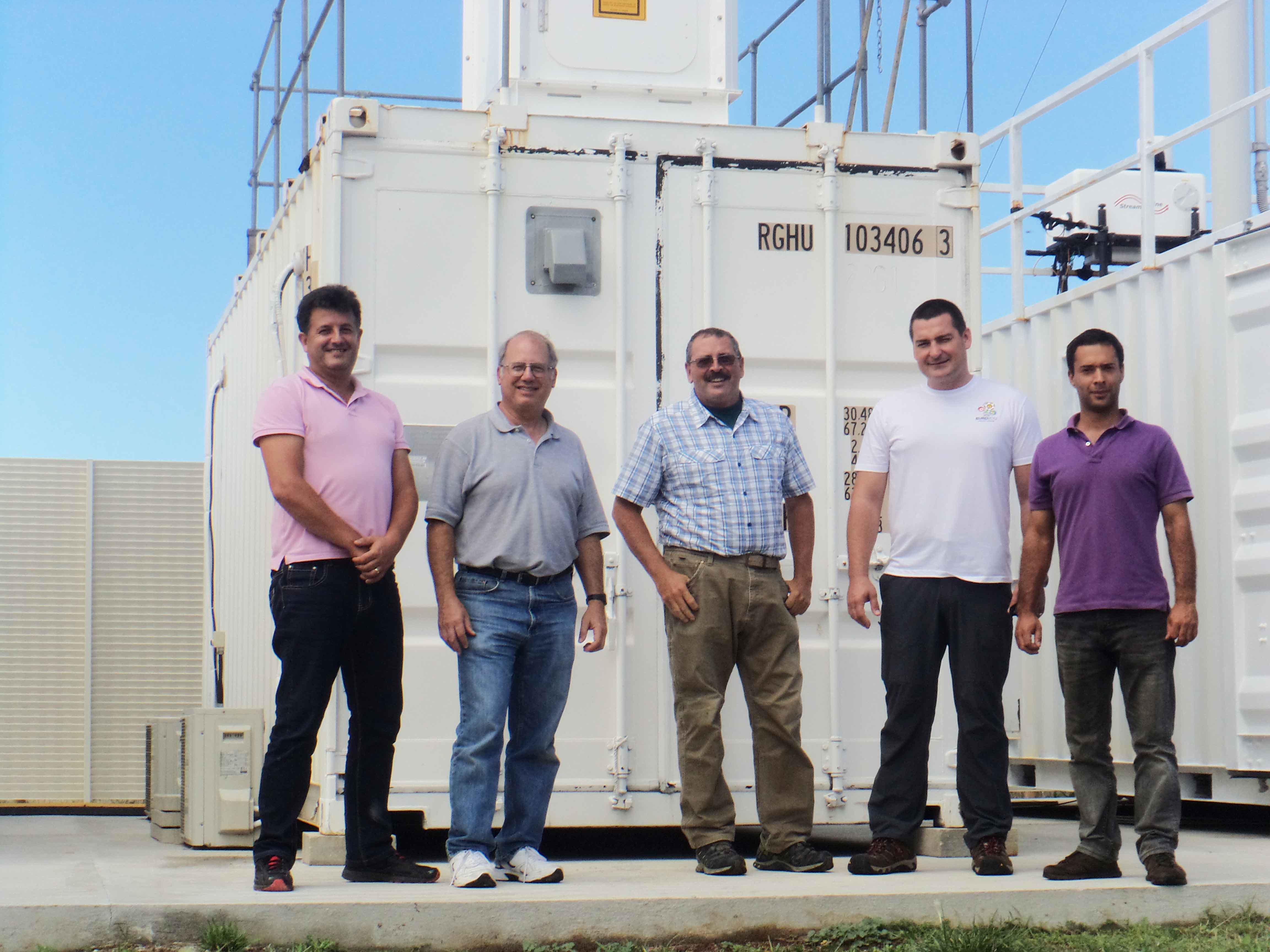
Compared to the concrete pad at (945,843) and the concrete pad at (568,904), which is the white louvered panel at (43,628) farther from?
the concrete pad at (945,843)

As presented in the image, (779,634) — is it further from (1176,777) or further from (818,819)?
(1176,777)

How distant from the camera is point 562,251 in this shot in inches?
232

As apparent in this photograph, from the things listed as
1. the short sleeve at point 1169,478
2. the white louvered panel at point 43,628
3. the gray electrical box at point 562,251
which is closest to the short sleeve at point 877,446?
the short sleeve at point 1169,478

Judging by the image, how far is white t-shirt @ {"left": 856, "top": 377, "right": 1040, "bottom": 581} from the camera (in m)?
5.21

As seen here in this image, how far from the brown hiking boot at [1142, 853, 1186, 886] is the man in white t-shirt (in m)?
0.48

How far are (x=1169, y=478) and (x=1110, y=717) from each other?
777 mm

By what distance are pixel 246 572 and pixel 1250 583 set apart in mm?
4774

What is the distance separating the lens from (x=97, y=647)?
12570 millimetres

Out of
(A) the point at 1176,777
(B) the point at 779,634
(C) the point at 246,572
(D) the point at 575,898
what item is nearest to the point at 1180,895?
(A) the point at 1176,777

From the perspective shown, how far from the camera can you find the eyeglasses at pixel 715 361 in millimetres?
5266

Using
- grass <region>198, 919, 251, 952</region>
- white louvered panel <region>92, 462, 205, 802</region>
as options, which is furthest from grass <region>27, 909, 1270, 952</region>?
white louvered panel <region>92, 462, 205, 802</region>

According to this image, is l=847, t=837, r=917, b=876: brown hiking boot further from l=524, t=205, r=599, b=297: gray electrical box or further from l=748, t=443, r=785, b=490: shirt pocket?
l=524, t=205, r=599, b=297: gray electrical box

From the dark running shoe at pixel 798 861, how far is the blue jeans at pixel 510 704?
777 millimetres

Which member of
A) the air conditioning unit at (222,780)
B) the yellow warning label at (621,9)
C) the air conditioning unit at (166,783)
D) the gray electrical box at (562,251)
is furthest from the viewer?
the air conditioning unit at (166,783)
